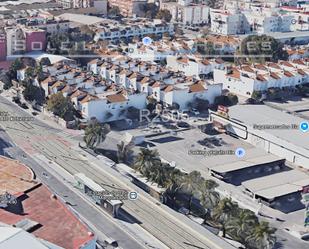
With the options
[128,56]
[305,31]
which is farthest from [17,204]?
[305,31]

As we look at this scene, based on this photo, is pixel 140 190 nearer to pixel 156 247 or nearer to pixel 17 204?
pixel 156 247

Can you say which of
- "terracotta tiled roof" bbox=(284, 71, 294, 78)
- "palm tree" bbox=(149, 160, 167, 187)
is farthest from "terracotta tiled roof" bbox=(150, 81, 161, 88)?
"palm tree" bbox=(149, 160, 167, 187)

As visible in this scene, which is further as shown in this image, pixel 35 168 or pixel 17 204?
pixel 35 168

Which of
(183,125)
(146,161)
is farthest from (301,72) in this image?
(146,161)

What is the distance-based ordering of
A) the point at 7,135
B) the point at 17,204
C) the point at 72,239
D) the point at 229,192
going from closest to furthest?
the point at 72,239, the point at 17,204, the point at 229,192, the point at 7,135

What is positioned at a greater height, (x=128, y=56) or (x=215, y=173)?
(x=128, y=56)

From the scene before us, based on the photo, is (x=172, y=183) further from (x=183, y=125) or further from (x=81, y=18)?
(x=81, y=18)

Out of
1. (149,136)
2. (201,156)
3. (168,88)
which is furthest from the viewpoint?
(168,88)

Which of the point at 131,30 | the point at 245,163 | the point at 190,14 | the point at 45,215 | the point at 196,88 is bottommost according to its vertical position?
the point at 245,163
